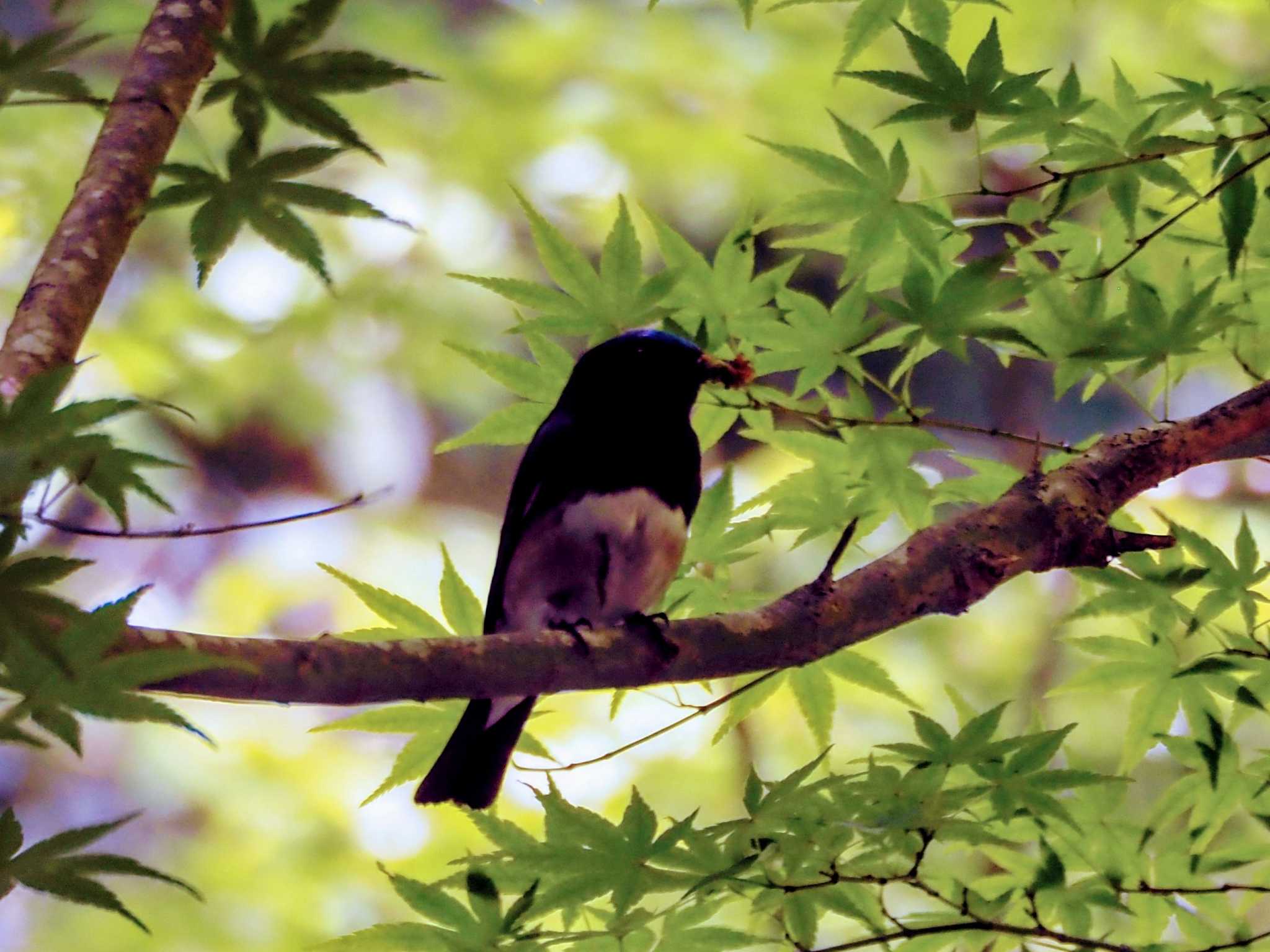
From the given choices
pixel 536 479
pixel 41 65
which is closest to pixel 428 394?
pixel 536 479

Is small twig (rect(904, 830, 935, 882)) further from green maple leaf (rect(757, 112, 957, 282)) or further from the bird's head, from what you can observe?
the bird's head

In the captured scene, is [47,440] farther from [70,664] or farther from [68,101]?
[68,101]

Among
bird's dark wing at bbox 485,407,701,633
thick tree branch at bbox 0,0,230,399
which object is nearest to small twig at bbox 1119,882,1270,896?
bird's dark wing at bbox 485,407,701,633

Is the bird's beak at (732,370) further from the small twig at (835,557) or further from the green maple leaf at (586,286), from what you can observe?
the small twig at (835,557)

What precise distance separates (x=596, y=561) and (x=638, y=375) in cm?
39

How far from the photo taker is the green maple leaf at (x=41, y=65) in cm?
158

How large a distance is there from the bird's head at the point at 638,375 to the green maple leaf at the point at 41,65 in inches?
37.8

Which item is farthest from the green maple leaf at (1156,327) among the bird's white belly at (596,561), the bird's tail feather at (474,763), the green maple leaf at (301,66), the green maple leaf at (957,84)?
the bird's tail feather at (474,763)

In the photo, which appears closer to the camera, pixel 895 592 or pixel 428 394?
pixel 895 592

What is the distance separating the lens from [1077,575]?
1.79 metres

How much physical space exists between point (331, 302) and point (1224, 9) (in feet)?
11.8

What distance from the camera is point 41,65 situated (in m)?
1.61

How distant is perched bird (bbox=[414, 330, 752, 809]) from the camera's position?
235 centimetres

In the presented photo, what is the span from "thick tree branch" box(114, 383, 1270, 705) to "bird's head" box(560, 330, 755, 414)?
2.15ft
